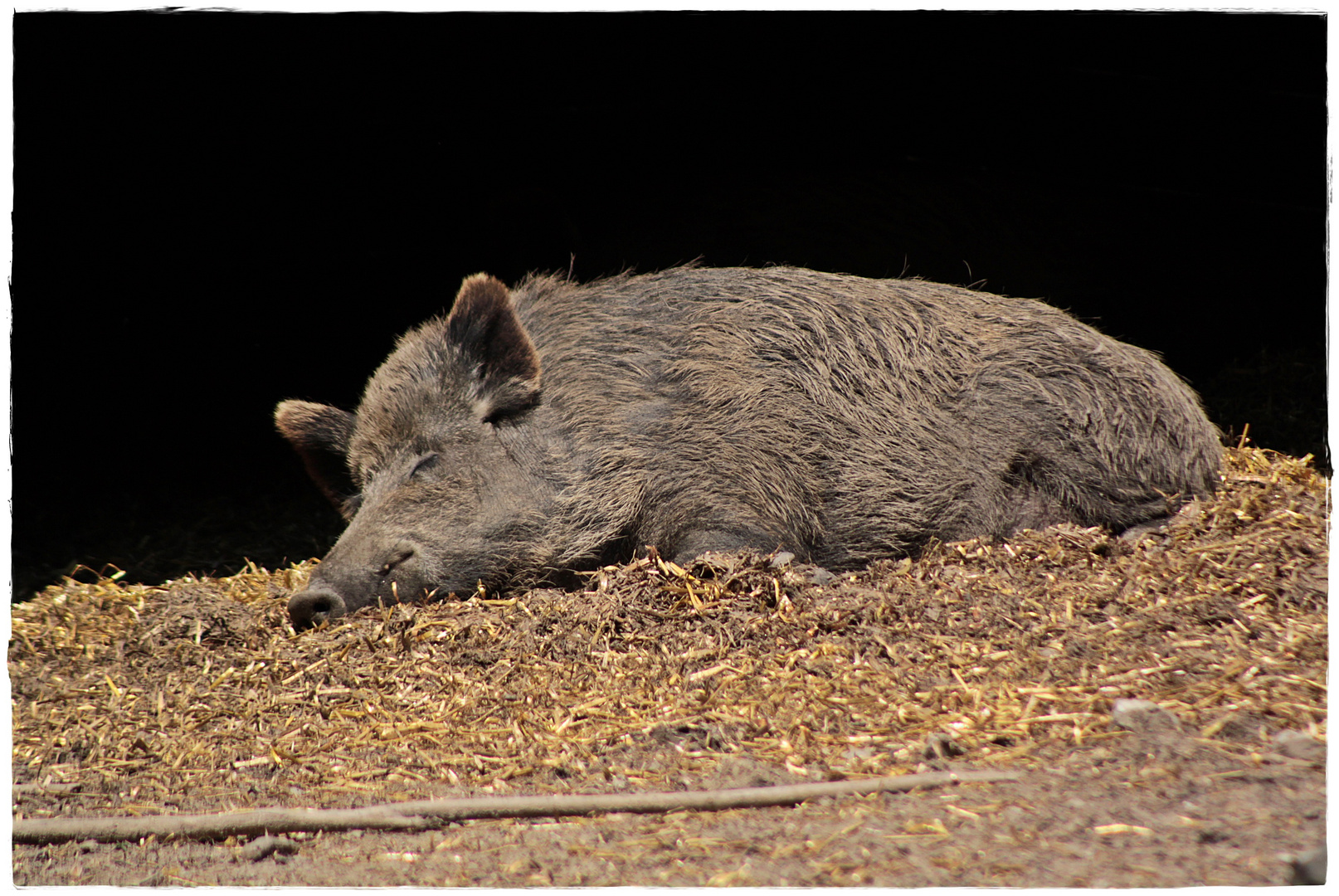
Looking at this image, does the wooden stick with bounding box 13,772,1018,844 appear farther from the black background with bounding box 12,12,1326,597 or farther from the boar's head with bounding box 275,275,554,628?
the black background with bounding box 12,12,1326,597

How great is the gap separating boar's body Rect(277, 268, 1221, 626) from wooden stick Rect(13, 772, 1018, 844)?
1508mm

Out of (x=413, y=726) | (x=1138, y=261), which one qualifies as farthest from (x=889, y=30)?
(x=413, y=726)

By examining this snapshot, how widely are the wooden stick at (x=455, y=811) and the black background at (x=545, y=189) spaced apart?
3912 millimetres

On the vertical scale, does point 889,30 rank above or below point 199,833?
above

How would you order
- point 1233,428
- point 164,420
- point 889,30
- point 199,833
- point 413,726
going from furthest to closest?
point 164,420
point 889,30
point 1233,428
point 413,726
point 199,833

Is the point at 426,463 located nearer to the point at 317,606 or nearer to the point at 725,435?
the point at 317,606

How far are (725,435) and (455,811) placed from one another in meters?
2.27

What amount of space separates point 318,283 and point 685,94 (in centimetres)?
304

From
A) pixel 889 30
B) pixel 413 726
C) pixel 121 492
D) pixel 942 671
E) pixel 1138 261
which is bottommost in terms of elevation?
pixel 121 492

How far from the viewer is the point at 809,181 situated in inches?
295

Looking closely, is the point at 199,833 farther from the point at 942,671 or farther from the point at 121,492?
the point at 121,492

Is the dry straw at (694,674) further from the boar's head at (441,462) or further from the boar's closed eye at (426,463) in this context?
the boar's closed eye at (426,463)

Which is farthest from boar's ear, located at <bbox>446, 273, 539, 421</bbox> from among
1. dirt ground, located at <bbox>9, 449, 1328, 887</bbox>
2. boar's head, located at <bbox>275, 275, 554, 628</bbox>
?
dirt ground, located at <bbox>9, 449, 1328, 887</bbox>

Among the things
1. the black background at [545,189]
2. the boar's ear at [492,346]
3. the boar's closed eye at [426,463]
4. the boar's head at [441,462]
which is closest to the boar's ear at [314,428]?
the boar's head at [441,462]
